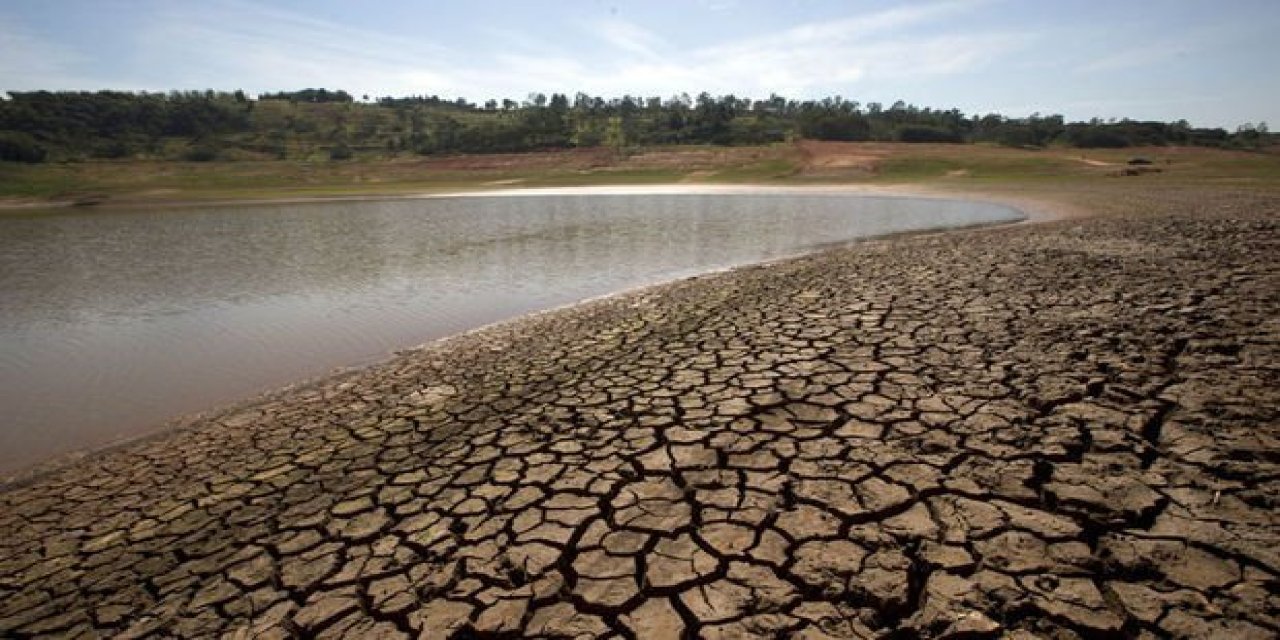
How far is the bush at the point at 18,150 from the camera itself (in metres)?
55.5

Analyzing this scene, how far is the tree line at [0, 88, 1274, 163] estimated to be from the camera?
62781 millimetres

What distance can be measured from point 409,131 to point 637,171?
48965 millimetres

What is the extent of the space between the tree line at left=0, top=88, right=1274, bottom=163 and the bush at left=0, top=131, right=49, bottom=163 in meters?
0.09

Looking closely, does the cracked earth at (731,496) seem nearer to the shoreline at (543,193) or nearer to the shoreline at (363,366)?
the shoreline at (363,366)

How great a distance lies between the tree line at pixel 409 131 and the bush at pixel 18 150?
3.6 inches

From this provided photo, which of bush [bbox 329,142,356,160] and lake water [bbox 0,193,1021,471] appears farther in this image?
bush [bbox 329,142,356,160]

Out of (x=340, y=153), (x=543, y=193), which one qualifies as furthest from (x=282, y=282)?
(x=340, y=153)

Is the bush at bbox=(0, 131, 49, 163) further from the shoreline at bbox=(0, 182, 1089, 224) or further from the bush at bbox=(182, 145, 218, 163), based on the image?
the shoreline at bbox=(0, 182, 1089, 224)

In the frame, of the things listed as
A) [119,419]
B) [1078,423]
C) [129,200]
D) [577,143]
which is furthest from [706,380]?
[577,143]

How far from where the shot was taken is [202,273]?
543 inches

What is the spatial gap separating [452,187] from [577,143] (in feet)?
72.4

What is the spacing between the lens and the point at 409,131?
85000 mm

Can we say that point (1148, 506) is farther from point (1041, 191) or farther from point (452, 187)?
point (452, 187)

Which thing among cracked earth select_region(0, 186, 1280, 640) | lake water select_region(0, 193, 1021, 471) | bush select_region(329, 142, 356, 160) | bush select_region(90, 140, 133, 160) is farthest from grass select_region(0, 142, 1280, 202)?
cracked earth select_region(0, 186, 1280, 640)
